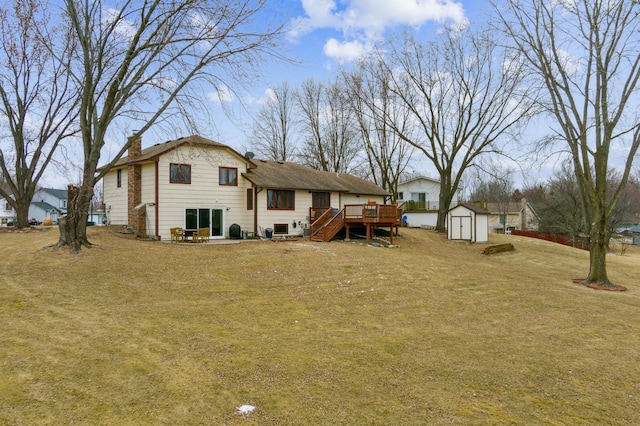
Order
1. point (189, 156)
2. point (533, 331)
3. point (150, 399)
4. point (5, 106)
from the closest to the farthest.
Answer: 1. point (150, 399)
2. point (533, 331)
3. point (189, 156)
4. point (5, 106)

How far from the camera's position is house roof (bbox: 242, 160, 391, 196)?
22.9 meters

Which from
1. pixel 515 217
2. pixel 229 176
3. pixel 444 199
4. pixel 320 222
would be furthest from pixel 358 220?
pixel 515 217

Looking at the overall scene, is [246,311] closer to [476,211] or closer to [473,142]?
[476,211]

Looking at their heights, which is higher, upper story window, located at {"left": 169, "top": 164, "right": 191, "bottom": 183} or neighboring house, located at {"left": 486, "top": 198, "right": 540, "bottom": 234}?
upper story window, located at {"left": 169, "top": 164, "right": 191, "bottom": 183}

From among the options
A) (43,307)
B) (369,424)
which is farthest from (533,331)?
(43,307)

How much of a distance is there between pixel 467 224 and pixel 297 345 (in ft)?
78.2

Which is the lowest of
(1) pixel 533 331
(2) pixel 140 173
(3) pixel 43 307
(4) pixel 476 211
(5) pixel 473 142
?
(1) pixel 533 331

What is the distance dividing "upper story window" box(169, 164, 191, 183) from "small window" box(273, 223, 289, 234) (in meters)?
5.49

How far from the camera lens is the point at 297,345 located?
276 inches

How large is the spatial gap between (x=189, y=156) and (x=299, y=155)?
81.3ft

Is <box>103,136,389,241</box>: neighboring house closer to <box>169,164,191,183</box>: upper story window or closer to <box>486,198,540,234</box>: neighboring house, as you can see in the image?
<box>169,164,191,183</box>: upper story window

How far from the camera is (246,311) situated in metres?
9.01

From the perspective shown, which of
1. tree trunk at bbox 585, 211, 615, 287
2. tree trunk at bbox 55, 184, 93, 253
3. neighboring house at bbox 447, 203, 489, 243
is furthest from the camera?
neighboring house at bbox 447, 203, 489, 243

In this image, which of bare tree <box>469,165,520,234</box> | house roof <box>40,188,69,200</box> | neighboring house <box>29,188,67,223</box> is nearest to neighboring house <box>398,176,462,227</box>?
bare tree <box>469,165,520,234</box>
